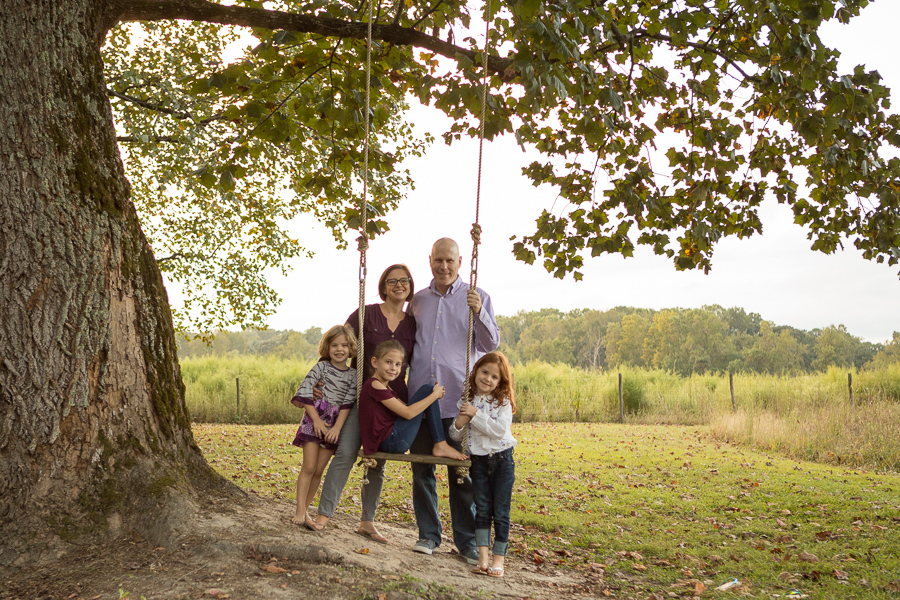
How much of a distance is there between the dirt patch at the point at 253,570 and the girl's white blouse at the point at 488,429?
76 cm

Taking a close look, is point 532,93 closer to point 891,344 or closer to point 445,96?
point 445,96

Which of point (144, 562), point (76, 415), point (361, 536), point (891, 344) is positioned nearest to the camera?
point (144, 562)

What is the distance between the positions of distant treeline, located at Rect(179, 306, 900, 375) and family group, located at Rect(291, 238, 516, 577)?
156ft

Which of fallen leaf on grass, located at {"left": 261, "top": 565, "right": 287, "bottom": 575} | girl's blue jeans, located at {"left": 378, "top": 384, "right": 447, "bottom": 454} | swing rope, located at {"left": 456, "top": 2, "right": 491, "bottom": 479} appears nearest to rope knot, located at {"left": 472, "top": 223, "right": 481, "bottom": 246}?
swing rope, located at {"left": 456, "top": 2, "right": 491, "bottom": 479}

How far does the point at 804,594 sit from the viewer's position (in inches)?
170

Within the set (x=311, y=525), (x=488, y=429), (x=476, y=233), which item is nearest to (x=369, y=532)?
(x=311, y=525)

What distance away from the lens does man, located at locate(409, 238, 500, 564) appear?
4254 mm

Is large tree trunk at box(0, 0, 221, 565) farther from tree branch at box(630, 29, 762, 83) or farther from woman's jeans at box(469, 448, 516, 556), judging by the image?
tree branch at box(630, 29, 762, 83)

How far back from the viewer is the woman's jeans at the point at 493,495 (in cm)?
411

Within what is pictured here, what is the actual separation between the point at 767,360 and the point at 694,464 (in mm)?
51497

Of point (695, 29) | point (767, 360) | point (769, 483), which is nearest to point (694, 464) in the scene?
point (769, 483)

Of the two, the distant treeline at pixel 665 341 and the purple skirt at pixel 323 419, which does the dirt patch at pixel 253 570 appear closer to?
the purple skirt at pixel 323 419

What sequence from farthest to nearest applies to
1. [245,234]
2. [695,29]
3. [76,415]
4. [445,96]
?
[245,234], [695,29], [445,96], [76,415]

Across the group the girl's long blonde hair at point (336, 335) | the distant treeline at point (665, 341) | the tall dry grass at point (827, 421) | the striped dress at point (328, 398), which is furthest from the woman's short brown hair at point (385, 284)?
the distant treeline at point (665, 341)
